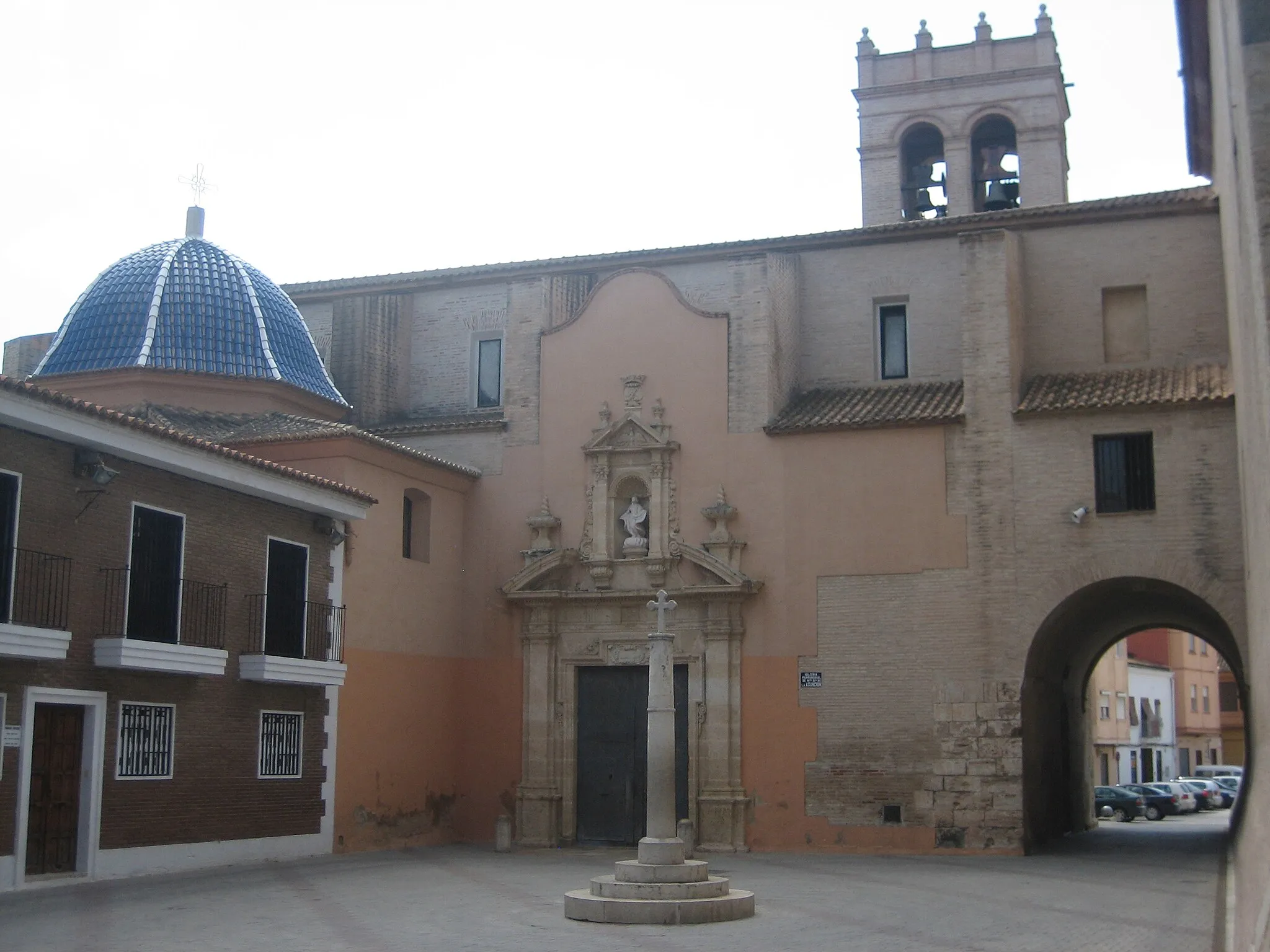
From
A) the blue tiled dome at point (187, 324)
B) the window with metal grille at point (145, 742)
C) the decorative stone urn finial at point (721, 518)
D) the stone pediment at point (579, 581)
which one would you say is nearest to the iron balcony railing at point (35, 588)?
the window with metal grille at point (145, 742)

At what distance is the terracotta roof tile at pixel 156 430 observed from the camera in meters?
15.9

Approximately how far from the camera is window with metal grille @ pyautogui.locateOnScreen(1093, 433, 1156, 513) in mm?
22016

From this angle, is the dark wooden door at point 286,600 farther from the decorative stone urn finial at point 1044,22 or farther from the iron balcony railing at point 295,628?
the decorative stone urn finial at point 1044,22

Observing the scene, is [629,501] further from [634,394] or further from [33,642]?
[33,642]

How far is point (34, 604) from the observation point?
16.5 meters

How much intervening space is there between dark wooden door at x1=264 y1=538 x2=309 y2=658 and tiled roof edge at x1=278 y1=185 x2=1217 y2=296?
7.89m

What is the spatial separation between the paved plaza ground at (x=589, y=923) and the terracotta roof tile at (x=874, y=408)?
254 inches

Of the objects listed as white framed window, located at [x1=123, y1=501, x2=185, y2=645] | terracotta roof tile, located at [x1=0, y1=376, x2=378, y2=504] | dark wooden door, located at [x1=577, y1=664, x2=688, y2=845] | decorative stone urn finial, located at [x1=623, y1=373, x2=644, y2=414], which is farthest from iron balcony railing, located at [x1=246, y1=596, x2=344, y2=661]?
decorative stone urn finial, located at [x1=623, y1=373, x2=644, y2=414]

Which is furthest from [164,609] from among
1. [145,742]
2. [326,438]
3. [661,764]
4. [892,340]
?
[892,340]

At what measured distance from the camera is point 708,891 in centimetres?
1500

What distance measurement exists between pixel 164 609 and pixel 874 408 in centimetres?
1126

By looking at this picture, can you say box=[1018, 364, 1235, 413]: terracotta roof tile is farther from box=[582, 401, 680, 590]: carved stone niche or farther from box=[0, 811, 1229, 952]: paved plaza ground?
box=[0, 811, 1229, 952]: paved plaza ground

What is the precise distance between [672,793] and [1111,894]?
5.12 m

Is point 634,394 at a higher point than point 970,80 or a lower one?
lower
